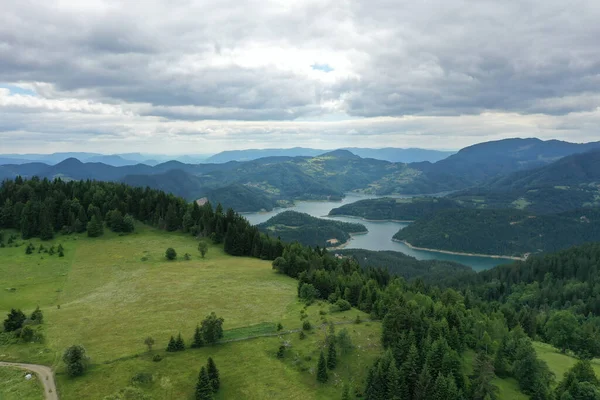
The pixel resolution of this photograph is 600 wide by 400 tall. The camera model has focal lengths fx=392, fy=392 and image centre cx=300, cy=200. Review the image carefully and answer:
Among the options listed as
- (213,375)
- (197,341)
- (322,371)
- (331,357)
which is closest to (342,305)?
(331,357)

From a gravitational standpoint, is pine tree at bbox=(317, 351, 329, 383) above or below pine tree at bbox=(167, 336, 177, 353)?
below

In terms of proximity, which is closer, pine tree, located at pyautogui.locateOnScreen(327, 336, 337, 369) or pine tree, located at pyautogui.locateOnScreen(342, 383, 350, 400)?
pine tree, located at pyautogui.locateOnScreen(342, 383, 350, 400)

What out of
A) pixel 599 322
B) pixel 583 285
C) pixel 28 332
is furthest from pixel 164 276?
pixel 583 285

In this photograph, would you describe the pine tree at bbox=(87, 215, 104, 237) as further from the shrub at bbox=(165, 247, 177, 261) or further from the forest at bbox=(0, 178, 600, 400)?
the shrub at bbox=(165, 247, 177, 261)

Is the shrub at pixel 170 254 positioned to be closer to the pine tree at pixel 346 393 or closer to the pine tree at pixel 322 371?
the pine tree at pixel 322 371

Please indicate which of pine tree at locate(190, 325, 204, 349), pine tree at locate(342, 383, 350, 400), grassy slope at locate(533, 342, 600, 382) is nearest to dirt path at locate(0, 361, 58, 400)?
pine tree at locate(190, 325, 204, 349)

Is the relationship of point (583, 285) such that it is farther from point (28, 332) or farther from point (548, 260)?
point (28, 332)

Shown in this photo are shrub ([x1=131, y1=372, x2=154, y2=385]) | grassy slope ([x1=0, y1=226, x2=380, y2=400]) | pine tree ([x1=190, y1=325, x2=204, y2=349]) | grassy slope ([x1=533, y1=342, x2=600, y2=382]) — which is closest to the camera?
shrub ([x1=131, y1=372, x2=154, y2=385])
